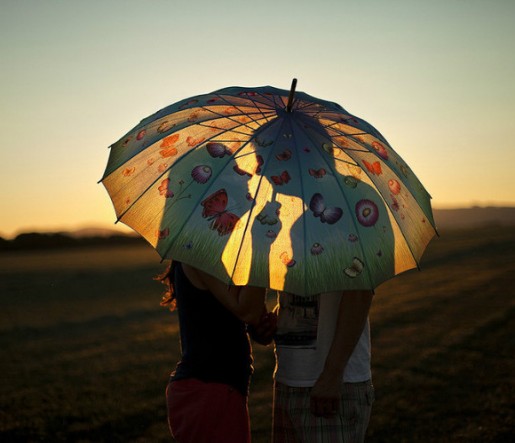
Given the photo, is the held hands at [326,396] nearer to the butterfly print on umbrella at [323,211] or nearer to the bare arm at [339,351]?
the bare arm at [339,351]

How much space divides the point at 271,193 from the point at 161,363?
301 inches

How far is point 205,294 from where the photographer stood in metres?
3.02

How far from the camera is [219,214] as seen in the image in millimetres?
3057

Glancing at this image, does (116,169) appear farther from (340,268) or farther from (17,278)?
(17,278)

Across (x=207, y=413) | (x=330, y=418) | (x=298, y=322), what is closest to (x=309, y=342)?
(x=298, y=322)

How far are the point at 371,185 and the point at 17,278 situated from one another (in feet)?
68.2

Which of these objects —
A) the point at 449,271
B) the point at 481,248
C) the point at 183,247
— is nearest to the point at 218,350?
the point at 183,247

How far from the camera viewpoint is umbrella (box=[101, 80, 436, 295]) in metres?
3.01

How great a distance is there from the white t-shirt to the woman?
0.31m

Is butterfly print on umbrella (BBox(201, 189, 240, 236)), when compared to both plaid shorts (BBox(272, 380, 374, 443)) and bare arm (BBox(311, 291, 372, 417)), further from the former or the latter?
plaid shorts (BBox(272, 380, 374, 443))

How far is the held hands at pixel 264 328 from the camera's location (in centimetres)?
314

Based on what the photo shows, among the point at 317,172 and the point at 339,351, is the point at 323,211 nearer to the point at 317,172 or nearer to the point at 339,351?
the point at 317,172

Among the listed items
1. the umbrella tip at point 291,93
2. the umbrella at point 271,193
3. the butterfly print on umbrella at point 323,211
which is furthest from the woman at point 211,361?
the umbrella tip at point 291,93

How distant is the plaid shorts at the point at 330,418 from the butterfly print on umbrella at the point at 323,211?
2.68 ft
